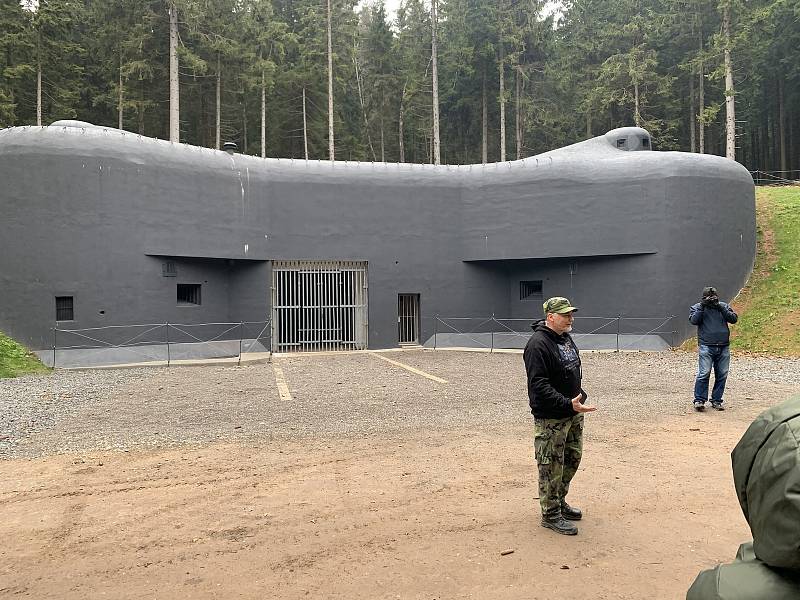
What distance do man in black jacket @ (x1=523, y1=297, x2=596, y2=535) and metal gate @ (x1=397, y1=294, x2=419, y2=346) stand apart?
14.9 metres

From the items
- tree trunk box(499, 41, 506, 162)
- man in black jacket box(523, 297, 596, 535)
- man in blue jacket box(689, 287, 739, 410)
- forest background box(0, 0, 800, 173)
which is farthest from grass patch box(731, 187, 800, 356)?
tree trunk box(499, 41, 506, 162)

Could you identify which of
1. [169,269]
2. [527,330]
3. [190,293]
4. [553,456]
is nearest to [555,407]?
[553,456]

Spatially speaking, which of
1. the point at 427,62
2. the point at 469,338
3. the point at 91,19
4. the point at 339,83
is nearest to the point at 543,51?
the point at 427,62

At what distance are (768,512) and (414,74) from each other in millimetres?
36286

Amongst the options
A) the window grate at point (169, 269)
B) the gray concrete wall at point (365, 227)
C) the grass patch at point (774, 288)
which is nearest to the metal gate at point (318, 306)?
the gray concrete wall at point (365, 227)

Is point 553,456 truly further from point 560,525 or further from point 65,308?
point 65,308

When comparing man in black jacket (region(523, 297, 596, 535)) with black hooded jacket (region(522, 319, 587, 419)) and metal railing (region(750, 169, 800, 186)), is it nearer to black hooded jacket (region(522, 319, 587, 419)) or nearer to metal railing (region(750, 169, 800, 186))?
black hooded jacket (region(522, 319, 587, 419))

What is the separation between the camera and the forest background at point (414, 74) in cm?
2534

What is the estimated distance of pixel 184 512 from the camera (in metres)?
4.59

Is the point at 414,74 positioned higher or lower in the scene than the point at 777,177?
higher

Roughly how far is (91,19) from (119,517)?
106 ft

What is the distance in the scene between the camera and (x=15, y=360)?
43.9ft

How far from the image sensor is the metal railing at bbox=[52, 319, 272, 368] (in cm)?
1453

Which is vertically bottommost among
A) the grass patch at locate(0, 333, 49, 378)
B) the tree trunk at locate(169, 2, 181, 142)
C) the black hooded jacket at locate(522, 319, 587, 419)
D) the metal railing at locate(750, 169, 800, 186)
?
the grass patch at locate(0, 333, 49, 378)
